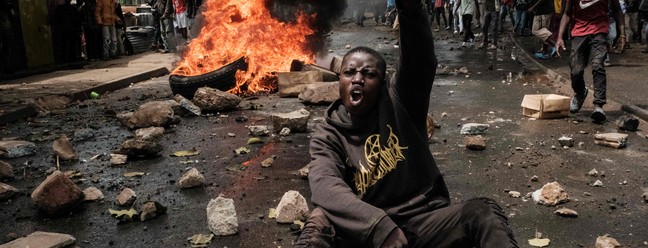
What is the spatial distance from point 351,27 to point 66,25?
15.5 meters

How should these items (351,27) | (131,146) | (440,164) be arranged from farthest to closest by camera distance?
(351,27), (131,146), (440,164)

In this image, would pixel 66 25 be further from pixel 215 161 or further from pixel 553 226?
pixel 553 226

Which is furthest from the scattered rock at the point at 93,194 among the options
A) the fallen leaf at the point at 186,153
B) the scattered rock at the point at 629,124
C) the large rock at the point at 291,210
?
the scattered rock at the point at 629,124

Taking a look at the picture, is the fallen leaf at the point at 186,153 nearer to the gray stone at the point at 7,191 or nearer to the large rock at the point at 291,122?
the large rock at the point at 291,122

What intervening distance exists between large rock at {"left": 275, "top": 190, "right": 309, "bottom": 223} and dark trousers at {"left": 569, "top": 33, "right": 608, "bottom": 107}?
4.93 metres

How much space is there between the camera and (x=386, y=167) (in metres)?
2.79

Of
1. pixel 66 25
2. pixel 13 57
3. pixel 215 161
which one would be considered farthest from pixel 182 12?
pixel 215 161

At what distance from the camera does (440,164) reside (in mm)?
5527

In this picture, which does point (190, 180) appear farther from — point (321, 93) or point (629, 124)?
point (629, 124)

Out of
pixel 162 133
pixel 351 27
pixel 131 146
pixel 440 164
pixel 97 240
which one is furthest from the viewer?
pixel 351 27

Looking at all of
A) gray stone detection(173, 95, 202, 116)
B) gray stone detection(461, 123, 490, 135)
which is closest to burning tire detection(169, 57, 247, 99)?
gray stone detection(173, 95, 202, 116)

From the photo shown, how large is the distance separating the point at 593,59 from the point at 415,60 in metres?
5.50

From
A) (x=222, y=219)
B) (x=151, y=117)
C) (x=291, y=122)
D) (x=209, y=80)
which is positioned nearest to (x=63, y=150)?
(x=151, y=117)

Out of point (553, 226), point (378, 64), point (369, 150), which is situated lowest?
point (553, 226)
